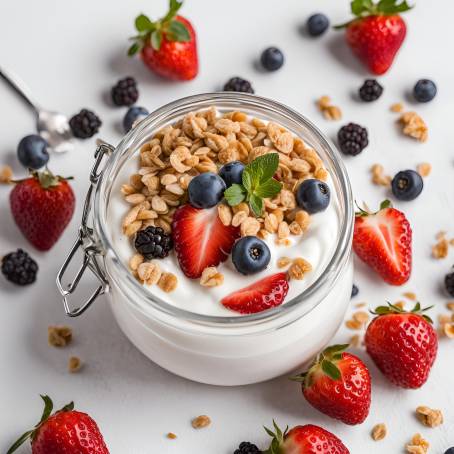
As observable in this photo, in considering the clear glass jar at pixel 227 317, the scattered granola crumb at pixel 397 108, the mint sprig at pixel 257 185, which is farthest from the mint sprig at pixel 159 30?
the mint sprig at pixel 257 185

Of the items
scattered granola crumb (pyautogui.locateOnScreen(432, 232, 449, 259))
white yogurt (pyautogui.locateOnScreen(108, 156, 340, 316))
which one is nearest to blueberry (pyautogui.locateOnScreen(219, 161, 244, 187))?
white yogurt (pyautogui.locateOnScreen(108, 156, 340, 316))

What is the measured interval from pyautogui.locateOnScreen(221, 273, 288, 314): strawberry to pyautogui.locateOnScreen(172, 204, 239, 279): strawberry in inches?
3.2

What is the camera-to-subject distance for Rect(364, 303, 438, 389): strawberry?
2.06 m

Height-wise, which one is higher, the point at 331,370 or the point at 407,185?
the point at 407,185

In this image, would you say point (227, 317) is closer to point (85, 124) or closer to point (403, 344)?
point (403, 344)

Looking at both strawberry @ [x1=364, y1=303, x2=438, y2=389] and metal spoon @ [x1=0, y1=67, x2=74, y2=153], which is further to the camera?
metal spoon @ [x1=0, y1=67, x2=74, y2=153]

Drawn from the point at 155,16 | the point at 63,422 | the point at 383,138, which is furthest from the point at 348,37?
the point at 63,422

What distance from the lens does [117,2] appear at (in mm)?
2568

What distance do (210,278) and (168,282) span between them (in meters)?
0.08

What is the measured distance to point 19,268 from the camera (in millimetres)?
2230

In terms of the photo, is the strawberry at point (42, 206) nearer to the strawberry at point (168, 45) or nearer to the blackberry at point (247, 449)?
the strawberry at point (168, 45)

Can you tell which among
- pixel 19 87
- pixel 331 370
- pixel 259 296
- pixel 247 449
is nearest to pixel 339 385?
pixel 331 370

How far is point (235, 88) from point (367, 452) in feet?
3.04

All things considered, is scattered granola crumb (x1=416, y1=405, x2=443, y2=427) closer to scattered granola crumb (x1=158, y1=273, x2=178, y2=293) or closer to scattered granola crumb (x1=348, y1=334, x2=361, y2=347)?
scattered granola crumb (x1=348, y1=334, x2=361, y2=347)
